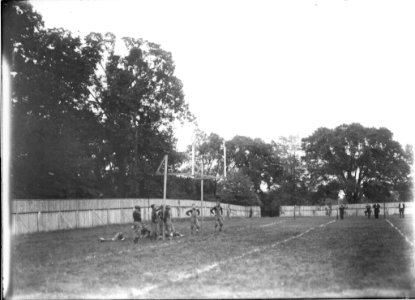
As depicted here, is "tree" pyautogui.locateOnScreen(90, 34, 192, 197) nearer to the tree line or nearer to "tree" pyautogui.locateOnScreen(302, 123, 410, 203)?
the tree line

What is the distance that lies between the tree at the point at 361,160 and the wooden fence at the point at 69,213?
105 feet

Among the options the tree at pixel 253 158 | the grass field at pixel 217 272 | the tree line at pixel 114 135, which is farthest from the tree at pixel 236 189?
the grass field at pixel 217 272

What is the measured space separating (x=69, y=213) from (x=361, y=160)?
1839 inches

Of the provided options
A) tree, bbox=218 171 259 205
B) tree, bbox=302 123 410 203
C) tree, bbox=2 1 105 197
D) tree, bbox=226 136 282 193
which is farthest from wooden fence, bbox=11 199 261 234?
tree, bbox=226 136 282 193

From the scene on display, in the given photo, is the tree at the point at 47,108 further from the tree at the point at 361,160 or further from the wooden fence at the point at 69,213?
the tree at the point at 361,160

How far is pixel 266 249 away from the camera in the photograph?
18.0 metres

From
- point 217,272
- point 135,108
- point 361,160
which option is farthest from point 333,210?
point 217,272

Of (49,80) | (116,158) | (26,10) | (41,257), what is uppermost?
(26,10)

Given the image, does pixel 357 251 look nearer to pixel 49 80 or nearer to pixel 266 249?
pixel 266 249

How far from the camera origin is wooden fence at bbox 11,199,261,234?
94.0ft

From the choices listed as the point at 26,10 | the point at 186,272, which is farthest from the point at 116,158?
the point at 186,272

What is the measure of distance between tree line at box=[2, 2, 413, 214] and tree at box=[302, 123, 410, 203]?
15 centimetres

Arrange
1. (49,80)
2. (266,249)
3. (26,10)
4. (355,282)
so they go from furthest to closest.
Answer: (49,80)
(26,10)
(266,249)
(355,282)

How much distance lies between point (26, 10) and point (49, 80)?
641 centimetres
